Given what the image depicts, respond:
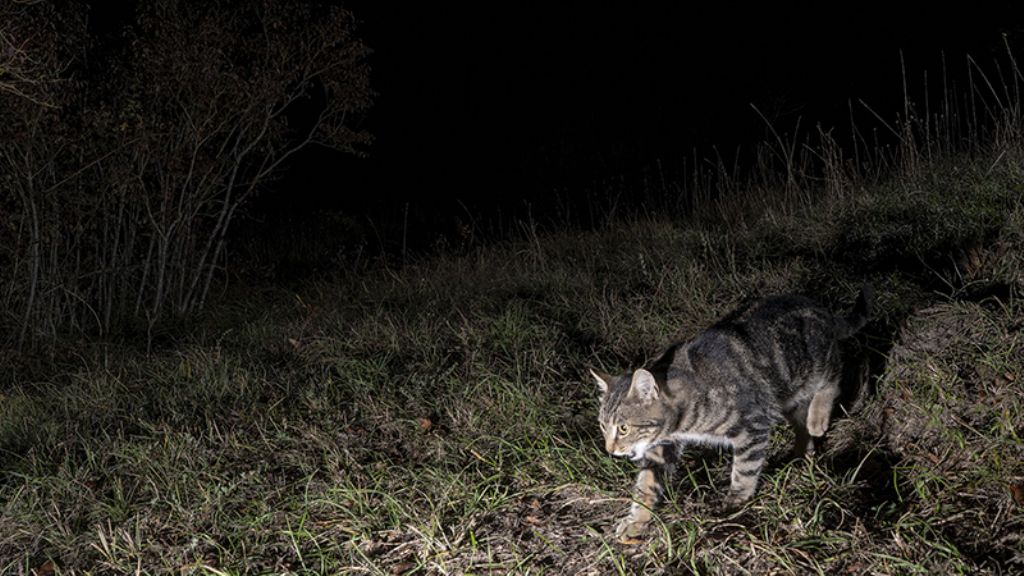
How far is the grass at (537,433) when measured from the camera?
9.62 ft

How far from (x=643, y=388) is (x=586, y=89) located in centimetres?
1491

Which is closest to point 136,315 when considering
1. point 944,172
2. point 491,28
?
point 944,172

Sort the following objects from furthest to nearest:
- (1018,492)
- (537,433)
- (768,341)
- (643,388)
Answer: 1. (537,433)
2. (768,341)
3. (643,388)
4. (1018,492)

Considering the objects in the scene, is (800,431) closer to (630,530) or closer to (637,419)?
(637,419)

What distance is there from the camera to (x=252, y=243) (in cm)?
1182

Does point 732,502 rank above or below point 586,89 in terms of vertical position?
below

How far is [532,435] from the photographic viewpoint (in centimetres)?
387

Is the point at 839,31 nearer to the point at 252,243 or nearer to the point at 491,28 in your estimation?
the point at 491,28

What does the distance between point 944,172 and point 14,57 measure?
6.65m

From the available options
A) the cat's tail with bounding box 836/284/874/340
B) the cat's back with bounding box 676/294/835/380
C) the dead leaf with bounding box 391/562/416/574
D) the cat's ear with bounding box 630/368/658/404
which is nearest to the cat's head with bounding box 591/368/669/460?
the cat's ear with bounding box 630/368/658/404

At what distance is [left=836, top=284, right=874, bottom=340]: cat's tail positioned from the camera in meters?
3.90

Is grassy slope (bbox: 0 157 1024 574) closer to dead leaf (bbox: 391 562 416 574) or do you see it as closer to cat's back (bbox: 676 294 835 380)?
dead leaf (bbox: 391 562 416 574)

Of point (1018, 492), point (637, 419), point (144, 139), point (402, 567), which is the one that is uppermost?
point (144, 139)

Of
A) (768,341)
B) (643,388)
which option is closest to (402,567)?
(643,388)
